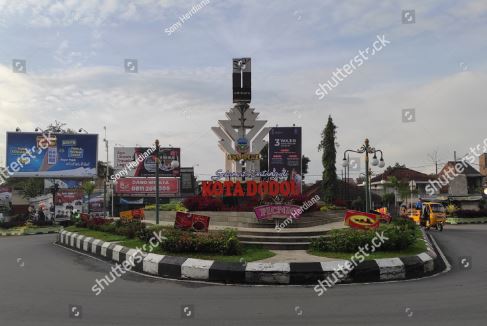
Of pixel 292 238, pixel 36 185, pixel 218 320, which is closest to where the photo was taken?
pixel 218 320

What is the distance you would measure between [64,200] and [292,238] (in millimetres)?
34969

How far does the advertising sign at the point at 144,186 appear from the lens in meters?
49.3

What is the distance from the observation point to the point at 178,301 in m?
7.88

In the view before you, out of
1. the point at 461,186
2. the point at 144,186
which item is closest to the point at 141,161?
the point at 144,186

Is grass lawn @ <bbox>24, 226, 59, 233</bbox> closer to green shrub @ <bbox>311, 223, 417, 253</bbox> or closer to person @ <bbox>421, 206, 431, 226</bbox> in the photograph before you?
person @ <bbox>421, 206, 431, 226</bbox>

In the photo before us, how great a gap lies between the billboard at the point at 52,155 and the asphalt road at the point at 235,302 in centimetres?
3011

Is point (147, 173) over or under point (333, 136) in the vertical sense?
under

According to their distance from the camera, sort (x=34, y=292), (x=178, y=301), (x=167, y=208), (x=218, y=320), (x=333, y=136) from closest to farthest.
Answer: (x=218, y=320) < (x=178, y=301) < (x=34, y=292) < (x=167, y=208) < (x=333, y=136)

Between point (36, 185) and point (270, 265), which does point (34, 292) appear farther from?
point (36, 185)

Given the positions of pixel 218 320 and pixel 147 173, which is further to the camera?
pixel 147 173

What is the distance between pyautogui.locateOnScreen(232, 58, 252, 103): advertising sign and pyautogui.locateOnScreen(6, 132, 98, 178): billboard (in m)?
18.4

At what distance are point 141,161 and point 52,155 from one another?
12.0 m

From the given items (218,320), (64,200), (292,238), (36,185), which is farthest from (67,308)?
(36,185)

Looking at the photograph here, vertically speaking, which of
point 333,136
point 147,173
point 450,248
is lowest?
point 450,248
